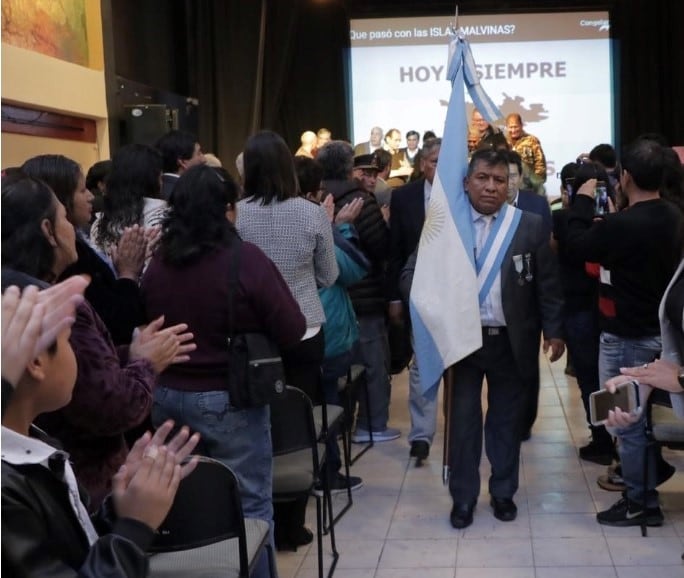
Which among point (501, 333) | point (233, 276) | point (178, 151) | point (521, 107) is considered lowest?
point (501, 333)

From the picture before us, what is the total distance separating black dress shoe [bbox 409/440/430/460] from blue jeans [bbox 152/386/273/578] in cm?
190

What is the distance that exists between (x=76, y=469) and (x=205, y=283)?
2.48 ft

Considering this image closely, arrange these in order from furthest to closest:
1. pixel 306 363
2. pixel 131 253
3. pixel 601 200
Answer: pixel 601 200 < pixel 306 363 < pixel 131 253

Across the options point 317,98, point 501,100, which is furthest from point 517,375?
point 317,98

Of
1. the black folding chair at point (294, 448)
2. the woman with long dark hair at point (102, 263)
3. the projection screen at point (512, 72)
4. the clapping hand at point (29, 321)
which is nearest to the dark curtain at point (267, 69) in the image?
the projection screen at point (512, 72)

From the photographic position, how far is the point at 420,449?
15.0 ft

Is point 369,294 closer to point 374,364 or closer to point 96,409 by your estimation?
point 374,364

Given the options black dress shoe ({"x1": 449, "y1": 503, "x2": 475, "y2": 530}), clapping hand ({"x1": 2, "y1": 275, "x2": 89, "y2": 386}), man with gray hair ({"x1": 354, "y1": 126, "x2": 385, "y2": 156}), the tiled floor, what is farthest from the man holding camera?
man with gray hair ({"x1": 354, "y1": 126, "x2": 385, "y2": 156})

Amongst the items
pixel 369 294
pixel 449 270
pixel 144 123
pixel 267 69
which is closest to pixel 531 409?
pixel 369 294

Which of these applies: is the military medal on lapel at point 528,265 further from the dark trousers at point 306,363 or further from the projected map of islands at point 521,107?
the projected map of islands at point 521,107

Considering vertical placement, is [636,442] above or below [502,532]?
above

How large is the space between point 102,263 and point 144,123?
4802mm

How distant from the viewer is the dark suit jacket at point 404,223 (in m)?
4.64

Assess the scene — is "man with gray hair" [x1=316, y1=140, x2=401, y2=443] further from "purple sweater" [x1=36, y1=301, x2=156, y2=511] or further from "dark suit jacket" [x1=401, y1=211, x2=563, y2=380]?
"purple sweater" [x1=36, y1=301, x2=156, y2=511]
